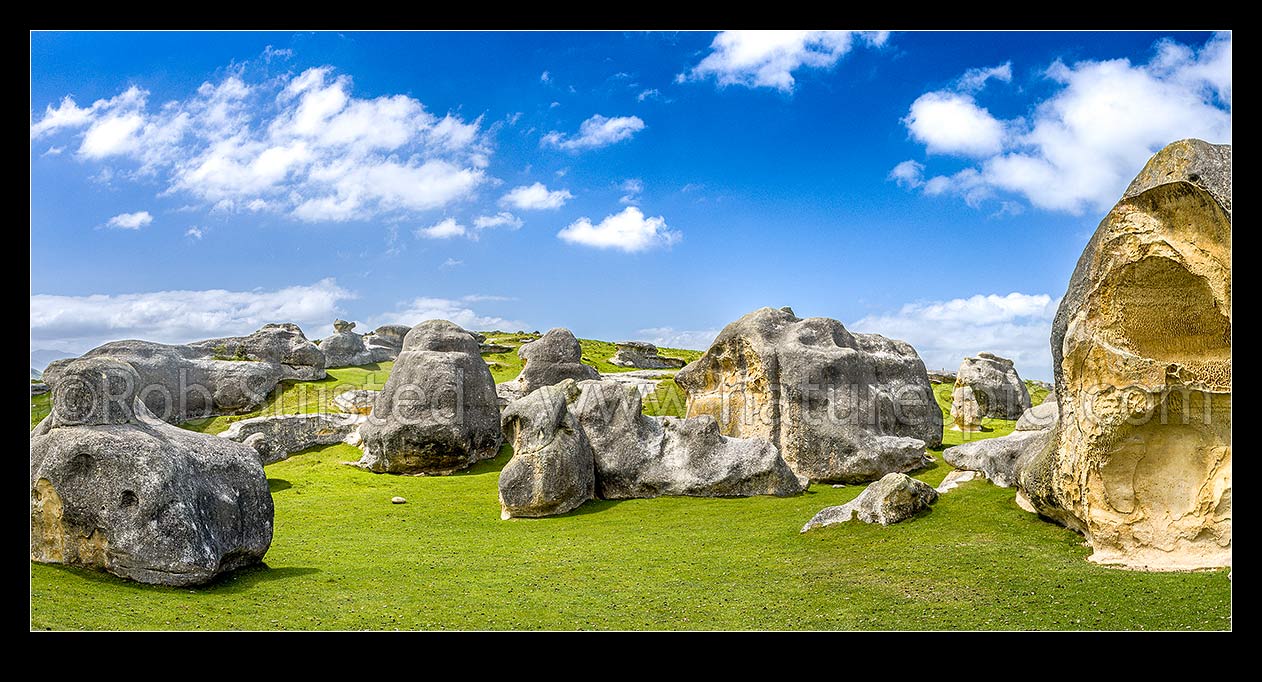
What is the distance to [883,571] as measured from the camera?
1397cm

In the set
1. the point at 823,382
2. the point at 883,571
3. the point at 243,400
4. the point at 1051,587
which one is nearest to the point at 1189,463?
the point at 1051,587

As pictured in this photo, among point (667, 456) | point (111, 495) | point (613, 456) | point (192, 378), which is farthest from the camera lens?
point (192, 378)

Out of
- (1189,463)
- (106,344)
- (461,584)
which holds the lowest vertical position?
(461,584)

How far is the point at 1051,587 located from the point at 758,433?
562 inches

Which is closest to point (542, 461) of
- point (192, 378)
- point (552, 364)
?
point (552, 364)

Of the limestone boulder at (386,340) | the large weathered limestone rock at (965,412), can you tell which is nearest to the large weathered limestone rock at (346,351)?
the limestone boulder at (386,340)

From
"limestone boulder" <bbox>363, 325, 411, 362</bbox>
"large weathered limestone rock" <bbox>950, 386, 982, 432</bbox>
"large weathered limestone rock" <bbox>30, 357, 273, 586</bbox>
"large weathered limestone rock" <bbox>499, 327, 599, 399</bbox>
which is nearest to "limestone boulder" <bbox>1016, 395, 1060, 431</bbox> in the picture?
"large weathered limestone rock" <bbox>950, 386, 982, 432</bbox>

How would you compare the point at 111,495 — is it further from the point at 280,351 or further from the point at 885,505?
the point at 280,351

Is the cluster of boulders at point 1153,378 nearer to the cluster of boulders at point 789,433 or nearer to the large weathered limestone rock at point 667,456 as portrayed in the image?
the cluster of boulders at point 789,433

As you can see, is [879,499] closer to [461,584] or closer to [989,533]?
[989,533]

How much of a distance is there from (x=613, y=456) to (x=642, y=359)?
3257cm

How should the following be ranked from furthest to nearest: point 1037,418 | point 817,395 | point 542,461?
point 1037,418, point 817,395, point 542,461

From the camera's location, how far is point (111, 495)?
12.2 m

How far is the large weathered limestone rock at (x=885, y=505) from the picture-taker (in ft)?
54.6
